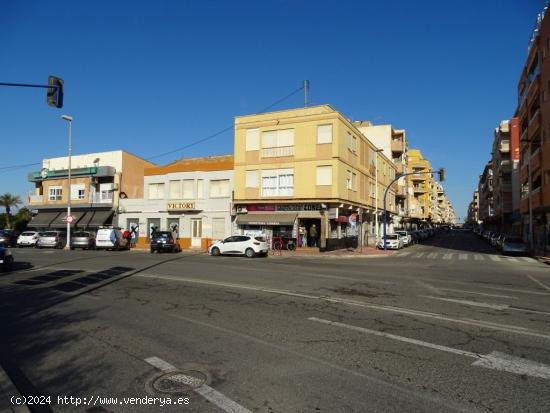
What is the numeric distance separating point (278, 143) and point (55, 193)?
28145 millimetres

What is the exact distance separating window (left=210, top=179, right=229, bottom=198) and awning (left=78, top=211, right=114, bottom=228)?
12232 mm

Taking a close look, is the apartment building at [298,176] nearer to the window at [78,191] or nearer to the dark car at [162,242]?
the dark car at [162,242]

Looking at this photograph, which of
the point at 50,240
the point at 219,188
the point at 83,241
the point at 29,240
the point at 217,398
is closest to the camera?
the point at 217,398

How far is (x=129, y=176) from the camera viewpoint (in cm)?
4569

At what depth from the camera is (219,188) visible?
36.9m

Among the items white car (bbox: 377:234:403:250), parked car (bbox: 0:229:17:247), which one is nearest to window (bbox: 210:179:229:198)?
white car (bbox: 377:234:403:250)

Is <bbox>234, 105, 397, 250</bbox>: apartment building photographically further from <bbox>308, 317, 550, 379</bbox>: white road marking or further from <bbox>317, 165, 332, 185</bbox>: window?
<bbox>308, 317, 550, 379</bbox>: white road marking

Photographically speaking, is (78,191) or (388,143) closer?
(78,191)

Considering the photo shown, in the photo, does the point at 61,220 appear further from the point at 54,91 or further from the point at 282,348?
the point at 282,348

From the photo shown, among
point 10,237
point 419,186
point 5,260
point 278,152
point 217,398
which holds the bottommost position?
point 217,398

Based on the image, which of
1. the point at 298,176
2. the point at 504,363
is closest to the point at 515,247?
the point at 298,176

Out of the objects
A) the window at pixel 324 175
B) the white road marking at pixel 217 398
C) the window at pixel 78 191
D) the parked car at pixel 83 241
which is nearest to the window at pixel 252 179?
the window at pixel 324 175

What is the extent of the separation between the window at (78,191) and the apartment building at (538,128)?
140 feet

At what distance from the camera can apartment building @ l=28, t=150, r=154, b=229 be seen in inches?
1705
